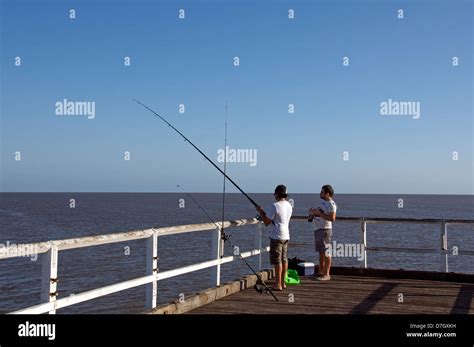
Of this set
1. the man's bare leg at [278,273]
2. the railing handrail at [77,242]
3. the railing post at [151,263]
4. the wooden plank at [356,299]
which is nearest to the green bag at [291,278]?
the wooden plank at [356,299]

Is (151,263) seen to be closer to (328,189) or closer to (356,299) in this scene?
(356,299)

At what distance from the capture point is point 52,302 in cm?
495

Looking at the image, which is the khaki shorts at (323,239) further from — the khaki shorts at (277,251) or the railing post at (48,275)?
the railing post at (48,275)

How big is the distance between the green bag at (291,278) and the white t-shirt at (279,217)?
1392 mm

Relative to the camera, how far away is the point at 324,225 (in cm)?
980

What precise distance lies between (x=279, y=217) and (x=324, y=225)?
66.9 inches

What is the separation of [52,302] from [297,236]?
128 ft

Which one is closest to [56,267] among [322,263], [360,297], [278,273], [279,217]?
[279,217]

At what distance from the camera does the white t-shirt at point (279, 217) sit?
8.32m

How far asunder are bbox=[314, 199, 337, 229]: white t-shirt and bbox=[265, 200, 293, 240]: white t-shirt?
51.1 inches

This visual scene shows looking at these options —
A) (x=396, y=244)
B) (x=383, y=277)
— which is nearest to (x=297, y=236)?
(x=396, y=244)

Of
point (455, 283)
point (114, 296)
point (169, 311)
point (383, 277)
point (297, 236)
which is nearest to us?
point (169, 311)
